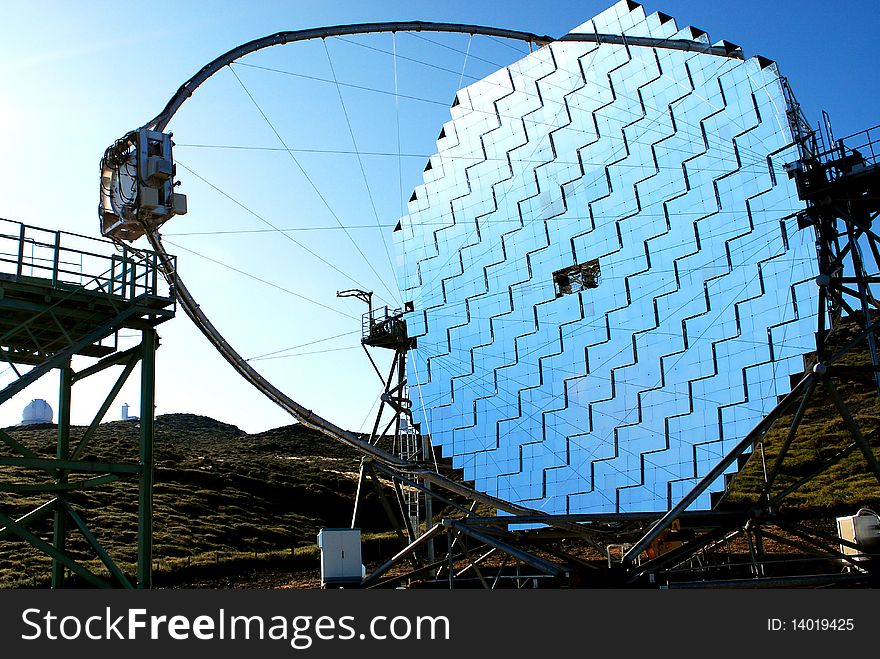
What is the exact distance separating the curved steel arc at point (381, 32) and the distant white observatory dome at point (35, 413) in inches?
2844

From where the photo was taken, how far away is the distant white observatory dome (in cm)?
8744

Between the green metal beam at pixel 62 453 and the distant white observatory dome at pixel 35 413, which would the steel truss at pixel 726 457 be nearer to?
the green metal beam at pixel 62 453

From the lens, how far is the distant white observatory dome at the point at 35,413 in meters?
87.4

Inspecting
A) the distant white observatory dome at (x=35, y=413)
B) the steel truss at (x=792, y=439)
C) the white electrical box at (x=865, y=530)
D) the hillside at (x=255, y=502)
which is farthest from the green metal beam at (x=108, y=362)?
the distant white observatory dome at (x=35, y=413)

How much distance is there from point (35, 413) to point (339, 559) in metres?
73.1

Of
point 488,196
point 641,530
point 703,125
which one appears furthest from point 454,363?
point 703,125

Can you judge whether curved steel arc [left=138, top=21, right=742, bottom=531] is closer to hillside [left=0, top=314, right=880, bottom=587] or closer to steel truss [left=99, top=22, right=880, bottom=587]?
steel truss [left=99, top=22, right=880, bottom=587]

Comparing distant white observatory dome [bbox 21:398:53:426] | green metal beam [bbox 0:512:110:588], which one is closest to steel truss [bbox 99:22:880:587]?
green metal beam [bbox 0:512:110:588]

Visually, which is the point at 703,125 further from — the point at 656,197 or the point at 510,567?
the point at 510,567

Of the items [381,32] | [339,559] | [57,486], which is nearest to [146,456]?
[57,486]

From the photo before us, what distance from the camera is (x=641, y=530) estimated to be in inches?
845

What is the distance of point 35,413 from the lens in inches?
3445

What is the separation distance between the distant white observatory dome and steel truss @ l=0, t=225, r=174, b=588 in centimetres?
6692
